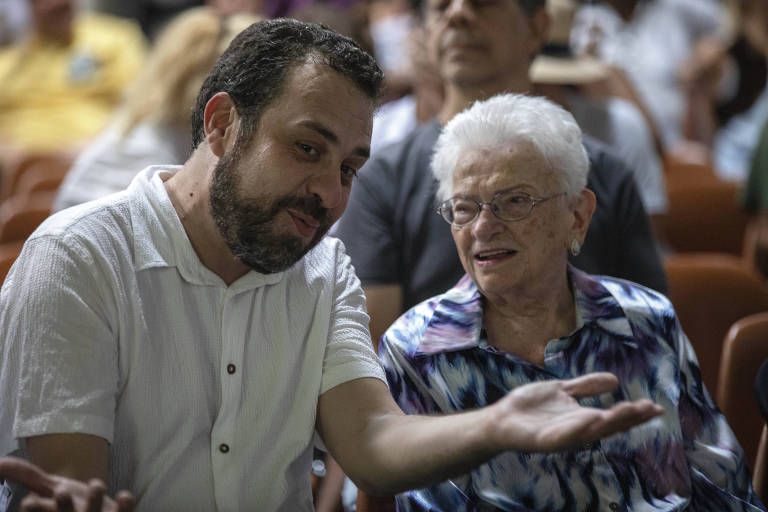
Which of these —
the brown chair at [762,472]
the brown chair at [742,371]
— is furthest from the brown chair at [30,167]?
the brown chair at [762,472]

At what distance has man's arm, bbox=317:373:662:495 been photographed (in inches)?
50.3

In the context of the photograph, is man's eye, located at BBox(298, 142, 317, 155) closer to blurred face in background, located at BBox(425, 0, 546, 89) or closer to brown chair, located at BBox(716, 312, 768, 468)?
blurred face in background, located at BBox(425, 0, 546, 89)

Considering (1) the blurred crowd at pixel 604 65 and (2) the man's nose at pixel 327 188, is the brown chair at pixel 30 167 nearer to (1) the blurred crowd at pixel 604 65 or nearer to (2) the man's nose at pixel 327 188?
(1) the blurred crowd at pixel 604 65

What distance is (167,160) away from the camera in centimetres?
320

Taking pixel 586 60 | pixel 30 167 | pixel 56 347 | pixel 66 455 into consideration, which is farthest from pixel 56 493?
pixel 30 167

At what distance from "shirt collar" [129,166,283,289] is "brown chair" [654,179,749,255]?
2.35m

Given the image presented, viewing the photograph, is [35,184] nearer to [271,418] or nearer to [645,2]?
[271,418]

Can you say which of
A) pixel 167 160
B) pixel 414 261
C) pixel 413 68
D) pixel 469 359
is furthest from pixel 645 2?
pixel 469 359

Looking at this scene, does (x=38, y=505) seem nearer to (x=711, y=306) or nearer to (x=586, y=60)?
(x=711, y=306)

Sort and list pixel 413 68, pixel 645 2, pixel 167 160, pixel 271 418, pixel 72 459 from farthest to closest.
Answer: pixel 645 2 < pixel 413 68 < pixel 167 160 < pixel 271 418 < pixel 72 459

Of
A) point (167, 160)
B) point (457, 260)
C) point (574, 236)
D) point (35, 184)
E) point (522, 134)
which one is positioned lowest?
point (35, 184)

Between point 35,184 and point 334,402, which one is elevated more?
point 334,402

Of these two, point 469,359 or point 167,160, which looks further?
point 167,160

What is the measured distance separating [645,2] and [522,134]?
4.30 m
